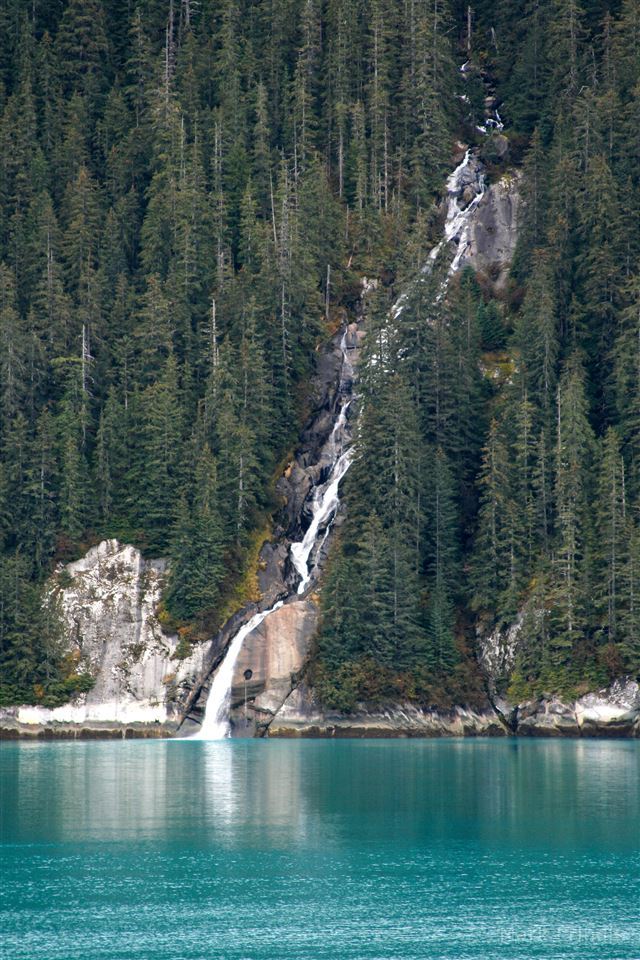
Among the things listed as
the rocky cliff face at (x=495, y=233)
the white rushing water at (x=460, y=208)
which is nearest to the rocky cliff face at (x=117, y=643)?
the white rushing water at (x=460, y=208)

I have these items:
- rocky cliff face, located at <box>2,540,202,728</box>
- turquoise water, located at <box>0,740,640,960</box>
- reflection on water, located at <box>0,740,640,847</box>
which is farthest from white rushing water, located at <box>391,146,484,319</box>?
turquoise water, located at <box>0,740,640,960</box>

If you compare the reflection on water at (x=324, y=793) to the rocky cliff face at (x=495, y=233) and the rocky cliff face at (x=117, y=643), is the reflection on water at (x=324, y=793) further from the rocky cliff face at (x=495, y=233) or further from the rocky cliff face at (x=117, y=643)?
the rocky cliff face at (x=495, y=233)

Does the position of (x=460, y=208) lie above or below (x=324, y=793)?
above

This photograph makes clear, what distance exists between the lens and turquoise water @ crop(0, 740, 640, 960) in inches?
1544

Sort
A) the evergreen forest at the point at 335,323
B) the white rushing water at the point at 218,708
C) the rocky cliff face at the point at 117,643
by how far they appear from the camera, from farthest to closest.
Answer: the evergreen forest at the point at 335,323, the rocky cliff face at the point at 117,643, the white rushing water at the point at 218,708

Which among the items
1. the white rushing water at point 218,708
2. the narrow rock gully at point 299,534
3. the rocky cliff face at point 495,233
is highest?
the rocky cliff face at point 495,233

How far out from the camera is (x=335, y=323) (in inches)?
4375

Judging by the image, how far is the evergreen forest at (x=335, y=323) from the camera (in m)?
93.1

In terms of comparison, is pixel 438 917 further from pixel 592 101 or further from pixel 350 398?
pixel 592 101

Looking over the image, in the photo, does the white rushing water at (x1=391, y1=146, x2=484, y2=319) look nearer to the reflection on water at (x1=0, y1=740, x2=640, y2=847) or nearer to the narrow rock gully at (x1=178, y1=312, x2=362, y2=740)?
the narrow rock gully at (x1=178, y1=312, x2=362, y2=740)

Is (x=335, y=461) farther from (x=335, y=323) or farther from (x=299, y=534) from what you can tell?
(x=335, y=323)

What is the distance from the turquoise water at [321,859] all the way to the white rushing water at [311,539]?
14.1 meters

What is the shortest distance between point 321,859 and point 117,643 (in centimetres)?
4696

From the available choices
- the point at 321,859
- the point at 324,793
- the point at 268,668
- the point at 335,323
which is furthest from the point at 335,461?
the point at 321,859
